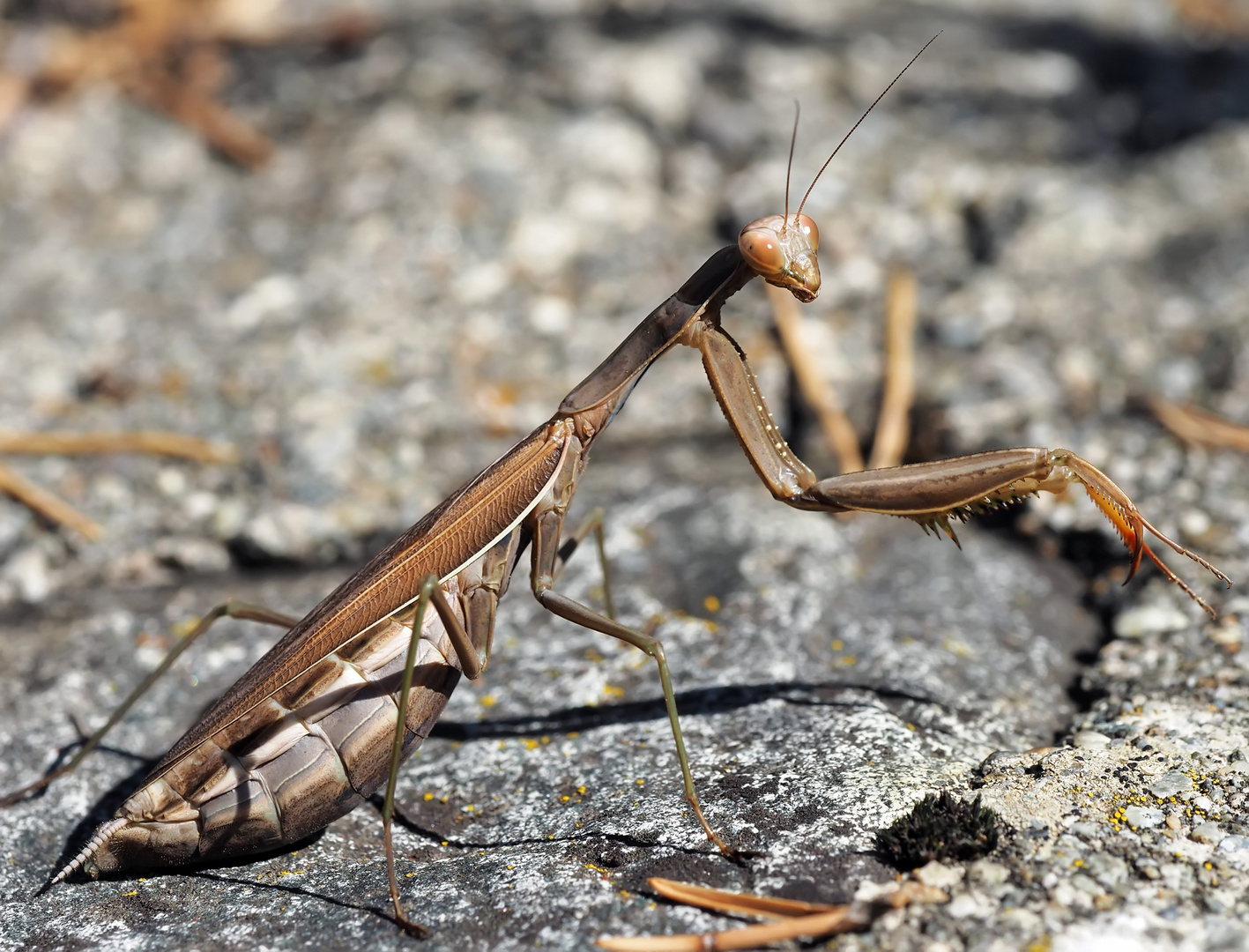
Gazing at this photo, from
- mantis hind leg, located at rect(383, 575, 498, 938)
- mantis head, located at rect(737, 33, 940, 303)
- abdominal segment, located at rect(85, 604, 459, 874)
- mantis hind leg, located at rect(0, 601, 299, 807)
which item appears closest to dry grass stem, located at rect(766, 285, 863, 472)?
mantis head, located at rect(737, 33, 940, 303)

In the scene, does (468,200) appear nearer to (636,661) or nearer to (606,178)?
(606,178)

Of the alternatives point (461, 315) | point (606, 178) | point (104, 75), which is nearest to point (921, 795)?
point (461, 315)

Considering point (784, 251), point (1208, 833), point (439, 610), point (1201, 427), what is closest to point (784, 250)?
point (784, 251)

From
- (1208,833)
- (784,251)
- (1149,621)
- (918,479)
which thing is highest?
(784,251)

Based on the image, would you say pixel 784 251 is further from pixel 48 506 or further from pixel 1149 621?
pixel 48 506

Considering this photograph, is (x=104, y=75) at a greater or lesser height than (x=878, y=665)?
greater

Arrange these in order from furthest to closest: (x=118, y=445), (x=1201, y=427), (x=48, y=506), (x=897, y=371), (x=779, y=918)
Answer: (x=897, y=371), (x=118, y=445), (x=1201, y=427), (x=48, y=506), (x=779, y=918)

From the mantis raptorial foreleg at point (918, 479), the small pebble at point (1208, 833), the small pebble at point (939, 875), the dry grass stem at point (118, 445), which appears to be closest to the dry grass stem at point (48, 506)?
the dry grass stem at point (118, 445)

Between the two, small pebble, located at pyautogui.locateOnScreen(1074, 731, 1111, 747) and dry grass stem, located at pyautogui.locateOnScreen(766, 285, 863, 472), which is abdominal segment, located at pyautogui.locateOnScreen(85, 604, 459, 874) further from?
dry grass stem, located at pyautogui.locateOnScreen(766, 285, 863, 472)
